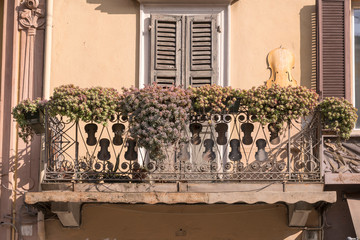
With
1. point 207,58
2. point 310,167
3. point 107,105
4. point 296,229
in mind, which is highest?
point 207,58

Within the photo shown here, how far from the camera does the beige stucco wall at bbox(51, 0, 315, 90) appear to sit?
12.0 meters

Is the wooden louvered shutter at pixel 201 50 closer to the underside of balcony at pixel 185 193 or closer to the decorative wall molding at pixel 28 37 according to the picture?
the underside of balcony at pixel 185 193

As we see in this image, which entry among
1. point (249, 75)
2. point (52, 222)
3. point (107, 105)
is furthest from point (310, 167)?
point (52, 222)

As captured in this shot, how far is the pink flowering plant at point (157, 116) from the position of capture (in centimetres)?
1038

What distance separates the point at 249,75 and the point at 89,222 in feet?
9.36

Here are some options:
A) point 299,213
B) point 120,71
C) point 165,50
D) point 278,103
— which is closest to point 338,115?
point 278,103

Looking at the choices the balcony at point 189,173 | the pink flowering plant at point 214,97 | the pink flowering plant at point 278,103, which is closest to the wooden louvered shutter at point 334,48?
the balcony at point 189,173

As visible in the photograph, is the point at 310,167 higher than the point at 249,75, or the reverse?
the point at 249,75

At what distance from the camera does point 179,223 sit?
1154 centimetres

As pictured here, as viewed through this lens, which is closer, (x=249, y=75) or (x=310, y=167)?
(x=310, y=167)

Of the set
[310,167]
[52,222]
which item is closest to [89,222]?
[52,222]

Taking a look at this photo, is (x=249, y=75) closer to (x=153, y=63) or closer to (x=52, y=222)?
(x=153, y=63)

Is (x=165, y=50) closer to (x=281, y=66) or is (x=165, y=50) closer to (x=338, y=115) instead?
(x=281, y=66)

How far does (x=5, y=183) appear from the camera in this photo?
11695 millimetres
